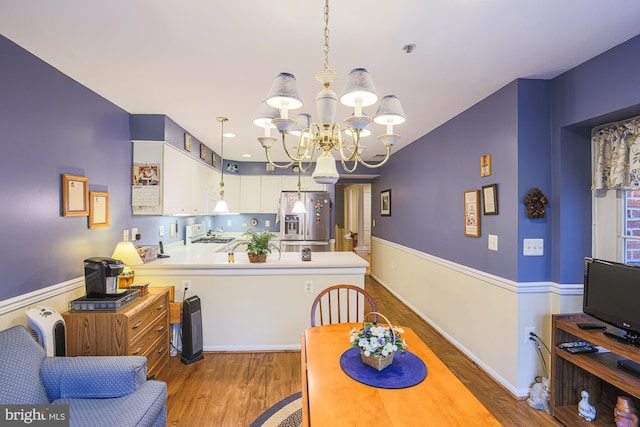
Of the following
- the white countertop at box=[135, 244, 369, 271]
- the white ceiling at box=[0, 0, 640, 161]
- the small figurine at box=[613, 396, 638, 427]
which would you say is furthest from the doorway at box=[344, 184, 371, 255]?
the small figurine at box=[613, 396, 638, 427]

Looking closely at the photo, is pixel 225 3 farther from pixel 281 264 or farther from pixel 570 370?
pixel 570 370

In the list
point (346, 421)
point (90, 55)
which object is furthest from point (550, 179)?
point (90, 55)

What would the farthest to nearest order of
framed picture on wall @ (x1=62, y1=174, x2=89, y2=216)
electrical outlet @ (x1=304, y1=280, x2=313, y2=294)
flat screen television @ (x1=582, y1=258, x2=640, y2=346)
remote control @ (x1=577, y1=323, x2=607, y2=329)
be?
electrical outlet @ (x1=304, y1=280, x2=313, y2=294)
framed picture on wall @ (x1=62, y1=174, x2=89, y2=216)
remote control @ (x1=577, y1=323, x2=607, y2=329)
flat screen television @ (x1=582, y1=258, x2=640, y2=346)

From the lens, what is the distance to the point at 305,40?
181cm

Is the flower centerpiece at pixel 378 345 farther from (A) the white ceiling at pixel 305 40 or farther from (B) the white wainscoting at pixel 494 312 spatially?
(A) the white ceiling at pixel 305 40

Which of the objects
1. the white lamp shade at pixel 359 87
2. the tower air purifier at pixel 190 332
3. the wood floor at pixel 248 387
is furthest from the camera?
the tower air purifier at pixel 190 332

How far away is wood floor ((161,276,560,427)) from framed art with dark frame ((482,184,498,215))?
146cm


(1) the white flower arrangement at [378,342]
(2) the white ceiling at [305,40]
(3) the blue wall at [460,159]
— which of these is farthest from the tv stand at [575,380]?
(2) the white ceiling at [305,40]

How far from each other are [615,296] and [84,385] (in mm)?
3206

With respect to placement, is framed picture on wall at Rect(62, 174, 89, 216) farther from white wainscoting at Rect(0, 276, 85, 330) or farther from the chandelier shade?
the chandelier shade

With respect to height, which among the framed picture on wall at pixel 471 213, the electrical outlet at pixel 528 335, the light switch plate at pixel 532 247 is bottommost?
the electrical outlet at pixel 528 335

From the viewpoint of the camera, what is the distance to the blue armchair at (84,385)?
1.49 m

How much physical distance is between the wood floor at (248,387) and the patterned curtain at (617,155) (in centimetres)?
175

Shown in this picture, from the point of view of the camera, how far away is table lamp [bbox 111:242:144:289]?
8.30 ft
